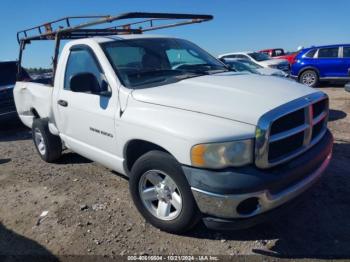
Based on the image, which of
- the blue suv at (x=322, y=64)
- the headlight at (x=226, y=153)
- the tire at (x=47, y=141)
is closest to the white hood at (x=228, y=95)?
the headlight at (x=226, y=153)

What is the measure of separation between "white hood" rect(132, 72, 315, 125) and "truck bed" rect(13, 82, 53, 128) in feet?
7.77

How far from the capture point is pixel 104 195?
175 inches

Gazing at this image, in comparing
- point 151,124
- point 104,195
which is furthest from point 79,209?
point 151,124

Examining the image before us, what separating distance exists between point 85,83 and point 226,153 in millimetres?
1882

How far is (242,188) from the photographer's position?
2.72 meters

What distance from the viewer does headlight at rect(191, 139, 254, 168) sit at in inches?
109

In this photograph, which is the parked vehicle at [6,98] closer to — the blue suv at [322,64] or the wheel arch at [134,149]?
the wheel arch at [134,149]

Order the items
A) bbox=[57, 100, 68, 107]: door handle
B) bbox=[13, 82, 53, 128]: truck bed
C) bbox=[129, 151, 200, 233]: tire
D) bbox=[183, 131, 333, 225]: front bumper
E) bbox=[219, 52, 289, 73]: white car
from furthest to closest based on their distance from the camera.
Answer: bbox=[219, 52, 289, 73]: white car → bbox=[13, 82, 53, 128]: truck bed → bbox=[57, 100, 68, 107]: door handle → bbox=[129, 151, 200, 233]: tire → bbox=[183, 131, 333, 225]: front bumper

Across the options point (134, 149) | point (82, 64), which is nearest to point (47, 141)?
point (82, 64)

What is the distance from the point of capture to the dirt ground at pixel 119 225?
3.24 m

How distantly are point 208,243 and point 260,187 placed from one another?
0.90 meters

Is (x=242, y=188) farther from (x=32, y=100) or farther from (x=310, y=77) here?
(x=310, y=77)

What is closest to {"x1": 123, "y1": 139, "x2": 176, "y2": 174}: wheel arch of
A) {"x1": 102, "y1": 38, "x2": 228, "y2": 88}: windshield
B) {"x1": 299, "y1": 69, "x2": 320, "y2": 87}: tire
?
{"x1": 102, "y1": 38, "x2": 228, "y2": 88}: windshield

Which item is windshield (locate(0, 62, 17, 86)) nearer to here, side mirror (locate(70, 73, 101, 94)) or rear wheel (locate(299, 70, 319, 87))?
side mirror (locate(70, 73, 101, 94))
